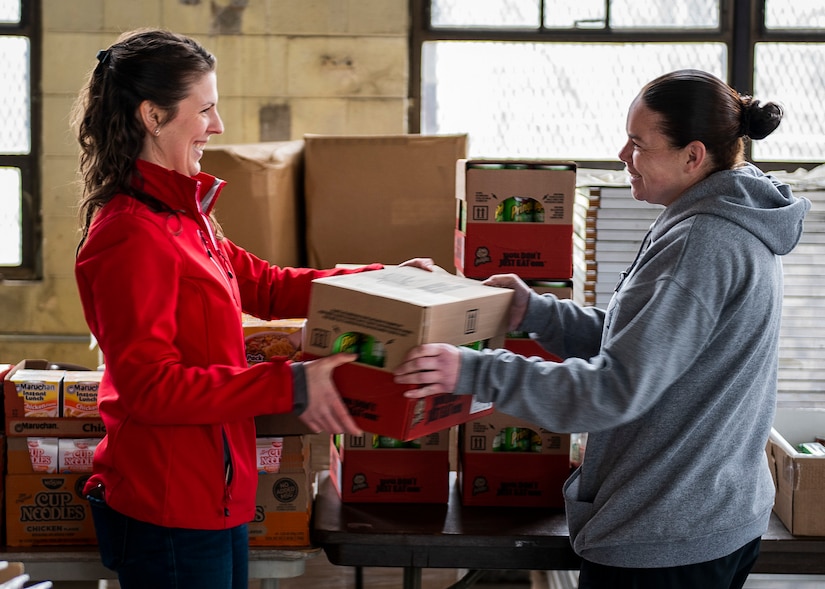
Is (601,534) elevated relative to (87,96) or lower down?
lower down

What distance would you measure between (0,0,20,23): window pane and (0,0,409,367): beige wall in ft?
0.56

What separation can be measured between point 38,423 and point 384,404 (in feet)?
3.15

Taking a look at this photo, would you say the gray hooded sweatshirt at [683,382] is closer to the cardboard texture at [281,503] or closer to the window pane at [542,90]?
the cardboard texture at [281,503]

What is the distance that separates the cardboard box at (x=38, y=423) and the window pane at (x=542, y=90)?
2584mm

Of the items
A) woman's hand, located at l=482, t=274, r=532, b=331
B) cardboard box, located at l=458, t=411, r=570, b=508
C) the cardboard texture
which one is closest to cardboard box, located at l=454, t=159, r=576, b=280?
woman's hand, located at l=482, t=274, r=532, b=331

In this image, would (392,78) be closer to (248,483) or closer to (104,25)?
(104,25)

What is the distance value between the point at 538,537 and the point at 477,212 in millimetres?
800

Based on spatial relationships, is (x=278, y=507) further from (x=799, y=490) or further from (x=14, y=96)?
(x=14, y=96)

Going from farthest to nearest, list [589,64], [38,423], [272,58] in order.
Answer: [589,64], [272,58], [38,423]

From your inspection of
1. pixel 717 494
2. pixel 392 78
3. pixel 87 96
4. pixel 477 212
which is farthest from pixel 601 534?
pixel 392 78

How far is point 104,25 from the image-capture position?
422cm

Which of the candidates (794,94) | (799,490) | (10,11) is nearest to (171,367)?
(799,490)

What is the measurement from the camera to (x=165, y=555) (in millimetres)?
1734

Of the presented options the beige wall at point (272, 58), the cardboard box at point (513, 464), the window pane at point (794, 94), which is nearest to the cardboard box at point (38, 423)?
the cardboard box at point (513, 464)
